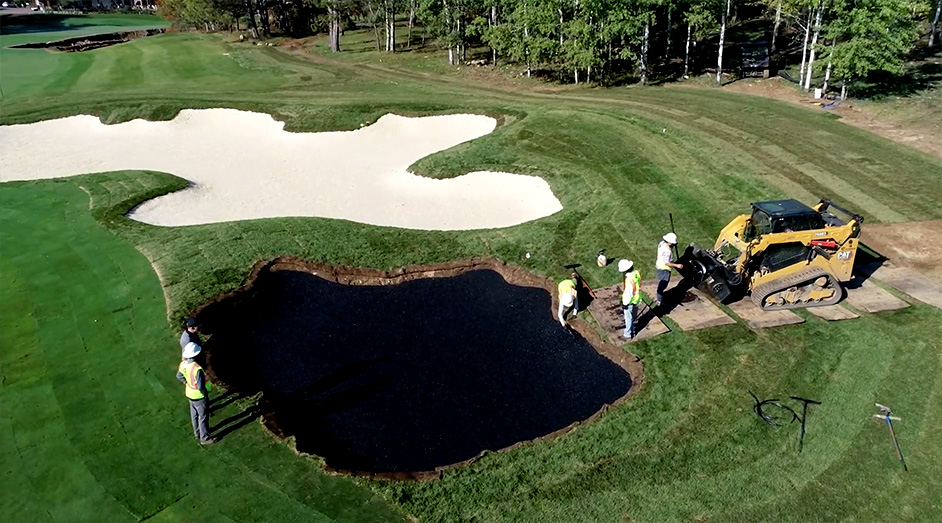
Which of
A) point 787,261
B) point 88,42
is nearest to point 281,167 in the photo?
point 787,261

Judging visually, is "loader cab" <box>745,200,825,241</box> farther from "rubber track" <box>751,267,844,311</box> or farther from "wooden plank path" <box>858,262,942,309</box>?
"wooden plank path" <box>858,262,942,309</box>

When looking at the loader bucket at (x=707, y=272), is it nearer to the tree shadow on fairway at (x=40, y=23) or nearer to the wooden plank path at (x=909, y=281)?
the wooden plank path at (x=909, y=281)

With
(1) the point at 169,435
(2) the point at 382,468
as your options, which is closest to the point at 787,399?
(2) the point at 382,468

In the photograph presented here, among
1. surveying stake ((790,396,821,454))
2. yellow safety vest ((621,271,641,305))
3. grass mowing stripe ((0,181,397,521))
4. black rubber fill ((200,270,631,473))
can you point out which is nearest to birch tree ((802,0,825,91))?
black rubber fill ((200,270,631,473))

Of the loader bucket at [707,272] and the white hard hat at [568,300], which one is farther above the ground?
the loader bucket at [707,272]

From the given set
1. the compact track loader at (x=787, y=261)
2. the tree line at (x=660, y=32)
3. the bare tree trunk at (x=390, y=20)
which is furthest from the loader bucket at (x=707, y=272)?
the bare tree trunk at (x=390, y=20)

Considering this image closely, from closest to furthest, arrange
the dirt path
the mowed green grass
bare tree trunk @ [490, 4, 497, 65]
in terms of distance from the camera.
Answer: the mowed green grass
the dirt path
bare tree trunk @ [490, 4, 497, 65]
